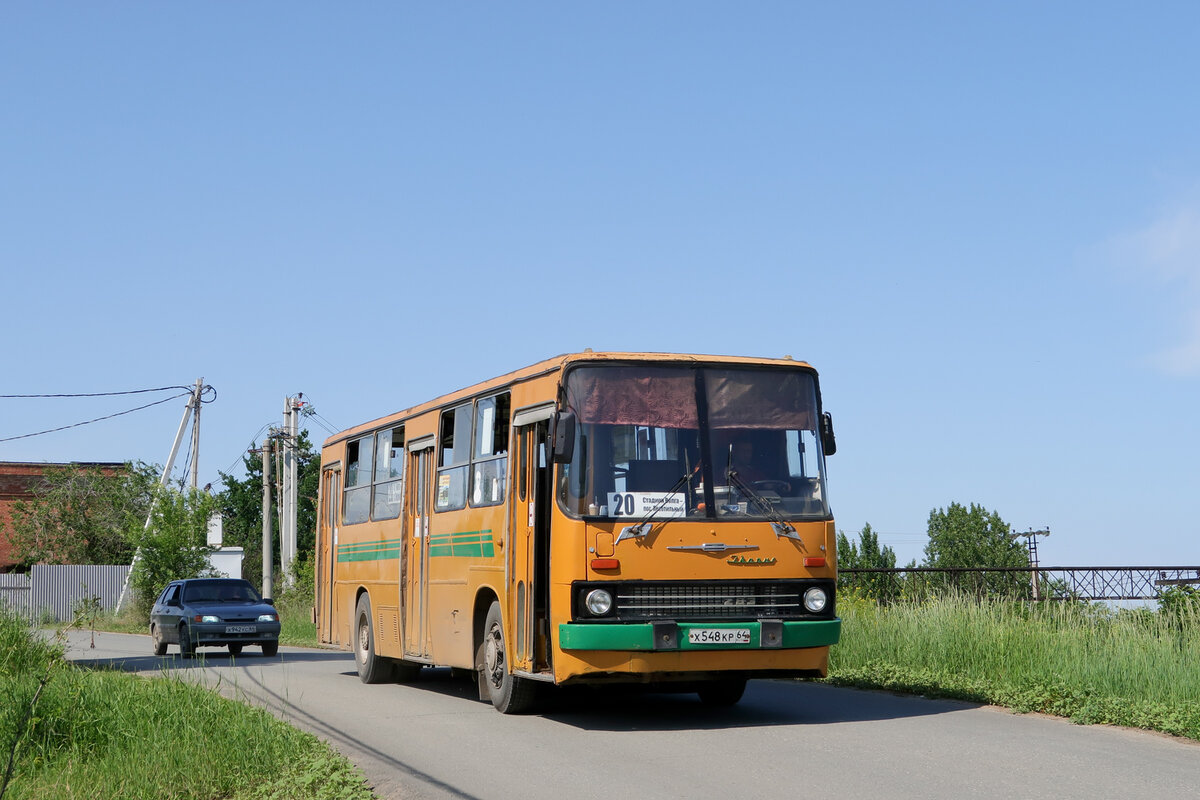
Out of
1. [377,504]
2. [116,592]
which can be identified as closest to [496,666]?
[377,504]

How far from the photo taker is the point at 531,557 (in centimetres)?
1251

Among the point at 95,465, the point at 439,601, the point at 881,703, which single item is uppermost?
the point at 95,465

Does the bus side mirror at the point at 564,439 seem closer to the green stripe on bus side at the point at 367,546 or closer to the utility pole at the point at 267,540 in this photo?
the green stripe on bus side at the point at 367,546

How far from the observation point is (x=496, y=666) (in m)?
13.6

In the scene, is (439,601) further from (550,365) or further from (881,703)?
(881,703)

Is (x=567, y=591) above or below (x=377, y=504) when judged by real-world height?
below

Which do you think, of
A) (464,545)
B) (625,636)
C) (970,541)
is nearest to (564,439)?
(625,636)

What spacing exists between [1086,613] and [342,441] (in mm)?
10256

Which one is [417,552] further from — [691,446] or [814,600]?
[814,600]

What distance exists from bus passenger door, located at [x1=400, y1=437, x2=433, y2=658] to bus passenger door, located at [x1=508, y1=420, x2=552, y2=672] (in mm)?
3168

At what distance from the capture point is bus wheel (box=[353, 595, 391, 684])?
18.2 metres

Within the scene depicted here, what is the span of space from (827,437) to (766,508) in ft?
3.17

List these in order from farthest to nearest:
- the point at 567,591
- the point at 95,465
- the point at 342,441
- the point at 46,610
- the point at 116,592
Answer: the point at 95,465 → the point at 116,592 → the point at 342,441 → the point at 46,610 → the point at 567,591

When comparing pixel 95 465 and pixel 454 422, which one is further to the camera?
pixel 95 465
